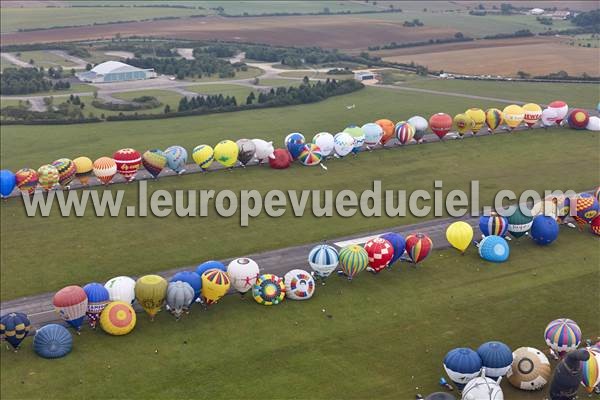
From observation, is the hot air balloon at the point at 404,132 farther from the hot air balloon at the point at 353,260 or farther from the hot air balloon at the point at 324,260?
the hot air balloon at the point at 324,260

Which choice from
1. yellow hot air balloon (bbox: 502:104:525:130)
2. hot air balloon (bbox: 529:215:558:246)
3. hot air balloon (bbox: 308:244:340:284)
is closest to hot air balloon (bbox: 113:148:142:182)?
hot air balloon (bbox: 308:244:340:284)

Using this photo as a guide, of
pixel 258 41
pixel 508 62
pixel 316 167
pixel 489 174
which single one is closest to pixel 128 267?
pixel 316 167

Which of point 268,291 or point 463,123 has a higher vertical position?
point 463,123

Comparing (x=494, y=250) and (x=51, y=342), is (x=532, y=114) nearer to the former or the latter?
(x=494, y=250)

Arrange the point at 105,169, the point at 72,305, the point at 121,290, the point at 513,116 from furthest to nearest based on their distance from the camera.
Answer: the point at 513,116 < the point at 105,169 < the point at 121,290 < the point at 72,305

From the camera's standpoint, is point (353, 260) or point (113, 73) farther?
point (113, 73)

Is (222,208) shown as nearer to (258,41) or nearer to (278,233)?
(278,233)

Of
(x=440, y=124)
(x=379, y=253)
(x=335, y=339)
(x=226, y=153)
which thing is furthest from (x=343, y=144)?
(x=335, y=339)
